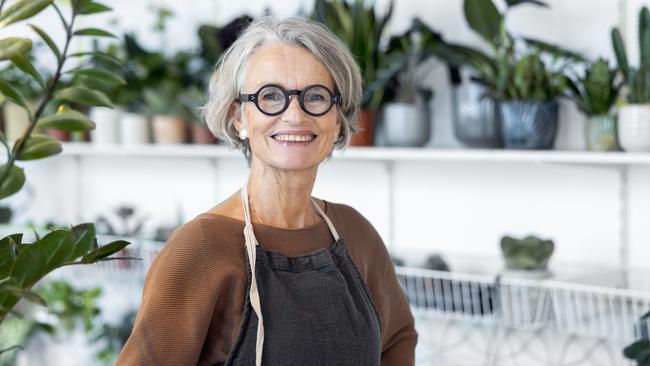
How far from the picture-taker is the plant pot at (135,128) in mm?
2428

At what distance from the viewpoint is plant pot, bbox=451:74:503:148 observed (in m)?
1.86

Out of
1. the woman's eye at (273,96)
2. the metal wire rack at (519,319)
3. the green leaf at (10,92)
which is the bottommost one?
the metal wire rack at (519,319)

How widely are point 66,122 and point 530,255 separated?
1.23 metres

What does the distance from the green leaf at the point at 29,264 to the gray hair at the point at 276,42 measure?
0.47 meters

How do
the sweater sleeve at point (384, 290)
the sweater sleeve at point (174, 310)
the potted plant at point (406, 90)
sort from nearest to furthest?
the sweater sleeve at point (174, 310) < the sweater sleeve at point (384, 290) < the potted plant at point (406, 90)

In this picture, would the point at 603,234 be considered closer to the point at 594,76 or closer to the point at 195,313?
the point at 594,76

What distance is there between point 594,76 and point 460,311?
58cm

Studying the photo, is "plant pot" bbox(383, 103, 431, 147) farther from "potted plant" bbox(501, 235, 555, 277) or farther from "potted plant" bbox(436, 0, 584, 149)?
"potted plant" bbox(501, 235, 555, 277)

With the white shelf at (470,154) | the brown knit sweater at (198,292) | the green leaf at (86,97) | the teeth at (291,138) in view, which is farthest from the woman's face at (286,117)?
the green leaf at (86,97)

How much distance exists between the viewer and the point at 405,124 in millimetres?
1988

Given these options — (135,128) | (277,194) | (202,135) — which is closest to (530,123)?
(277,194)

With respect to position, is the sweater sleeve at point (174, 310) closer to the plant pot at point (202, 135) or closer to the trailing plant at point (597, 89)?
the trailing plant at point (597, 89)

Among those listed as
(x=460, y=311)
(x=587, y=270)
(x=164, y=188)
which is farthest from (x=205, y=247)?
(x=164, y=188)

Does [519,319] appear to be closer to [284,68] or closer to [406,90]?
[406,90]
